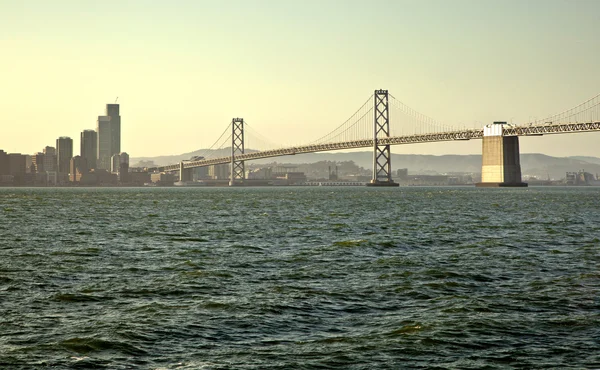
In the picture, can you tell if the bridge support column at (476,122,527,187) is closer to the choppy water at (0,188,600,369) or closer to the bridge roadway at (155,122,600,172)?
the bridge roadway at (155,122,600,172)

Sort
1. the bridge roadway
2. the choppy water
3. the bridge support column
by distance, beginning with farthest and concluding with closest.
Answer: the bridge support column < the bridge roadway < the choppy water

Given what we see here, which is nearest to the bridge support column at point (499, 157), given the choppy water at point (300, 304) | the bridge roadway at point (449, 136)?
the bridge roadway at point (449, 136)

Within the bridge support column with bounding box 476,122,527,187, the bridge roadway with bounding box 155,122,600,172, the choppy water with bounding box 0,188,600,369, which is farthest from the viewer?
the bridge support column with bounding box 476,122,527,187

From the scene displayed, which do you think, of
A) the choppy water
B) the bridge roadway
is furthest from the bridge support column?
the choppy water

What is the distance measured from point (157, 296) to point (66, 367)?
6022mm

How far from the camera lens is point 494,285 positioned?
62.7ft

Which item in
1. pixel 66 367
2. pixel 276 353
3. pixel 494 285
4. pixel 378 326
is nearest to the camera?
pixel 66 367

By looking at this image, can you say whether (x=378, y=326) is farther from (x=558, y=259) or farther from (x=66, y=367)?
(x=558, y=259)

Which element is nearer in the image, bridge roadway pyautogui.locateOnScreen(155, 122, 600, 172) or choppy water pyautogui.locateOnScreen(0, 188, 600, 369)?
choppy water pyautogui.locateOnScreen(0, 188, 600, 369)

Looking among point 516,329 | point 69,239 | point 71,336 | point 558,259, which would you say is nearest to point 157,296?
point 71,336

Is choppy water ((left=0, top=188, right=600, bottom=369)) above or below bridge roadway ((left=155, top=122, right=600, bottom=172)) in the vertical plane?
below

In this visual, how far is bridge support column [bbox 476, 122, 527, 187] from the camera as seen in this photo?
145500 mm

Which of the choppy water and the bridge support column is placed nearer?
the choppy water

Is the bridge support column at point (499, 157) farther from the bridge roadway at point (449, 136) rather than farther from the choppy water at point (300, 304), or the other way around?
the choppy water at point (300, 304)
